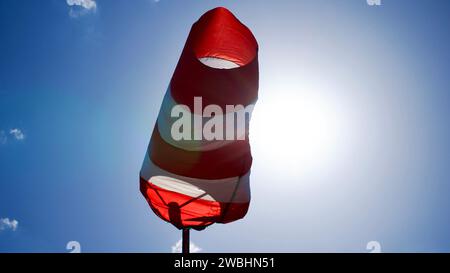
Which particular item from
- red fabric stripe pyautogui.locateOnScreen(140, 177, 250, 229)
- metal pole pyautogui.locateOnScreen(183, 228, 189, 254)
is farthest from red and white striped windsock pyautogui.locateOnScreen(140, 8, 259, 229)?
metal pole pyautogui.locateOnScreen(183, 228, 189, 254)

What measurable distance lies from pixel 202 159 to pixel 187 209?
82 cm

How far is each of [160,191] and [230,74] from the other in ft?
6.52

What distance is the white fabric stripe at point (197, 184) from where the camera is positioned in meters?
4.09

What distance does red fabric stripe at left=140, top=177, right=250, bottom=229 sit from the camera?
14.0ft

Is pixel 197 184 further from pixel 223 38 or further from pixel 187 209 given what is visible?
pixel 223 38

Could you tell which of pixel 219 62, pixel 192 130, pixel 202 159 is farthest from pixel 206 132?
pixel 219 62

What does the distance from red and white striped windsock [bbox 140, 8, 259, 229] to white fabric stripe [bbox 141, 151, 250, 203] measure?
1 cm

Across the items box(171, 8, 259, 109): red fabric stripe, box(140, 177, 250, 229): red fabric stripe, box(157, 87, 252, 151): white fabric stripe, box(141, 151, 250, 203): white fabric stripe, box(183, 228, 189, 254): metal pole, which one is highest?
box(171, 8, 259, 109): red fabric stripe

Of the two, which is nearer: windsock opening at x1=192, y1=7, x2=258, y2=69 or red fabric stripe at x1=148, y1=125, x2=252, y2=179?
windsock opening at x1=192, y1=7, x2=258, y2=69

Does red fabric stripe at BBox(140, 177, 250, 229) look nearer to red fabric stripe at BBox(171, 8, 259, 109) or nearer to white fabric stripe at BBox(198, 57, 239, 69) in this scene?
red fabric stripe at BBox(171, 8, 259, 109)

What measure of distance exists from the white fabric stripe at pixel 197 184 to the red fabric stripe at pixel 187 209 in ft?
0.26

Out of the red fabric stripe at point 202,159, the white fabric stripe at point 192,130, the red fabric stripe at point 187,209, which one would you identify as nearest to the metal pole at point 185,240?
the red fabric stripe at point 187,209
